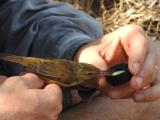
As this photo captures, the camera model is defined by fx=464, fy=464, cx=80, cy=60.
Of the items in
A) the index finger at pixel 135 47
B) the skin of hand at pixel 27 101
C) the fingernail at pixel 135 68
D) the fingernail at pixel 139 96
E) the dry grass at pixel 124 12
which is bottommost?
the dry grass at pixel 124 12

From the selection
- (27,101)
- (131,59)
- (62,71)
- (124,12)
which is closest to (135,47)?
(131,59)

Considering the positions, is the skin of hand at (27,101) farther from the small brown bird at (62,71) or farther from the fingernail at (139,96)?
the fingernail at (139,96)

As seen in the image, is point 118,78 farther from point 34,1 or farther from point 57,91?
point 34,1

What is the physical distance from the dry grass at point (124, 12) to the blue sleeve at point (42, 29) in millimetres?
1124

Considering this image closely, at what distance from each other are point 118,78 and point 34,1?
570 mm

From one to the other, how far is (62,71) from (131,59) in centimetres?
19

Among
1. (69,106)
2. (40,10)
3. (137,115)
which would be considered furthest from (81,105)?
(40,10)

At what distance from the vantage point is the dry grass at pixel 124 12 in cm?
267

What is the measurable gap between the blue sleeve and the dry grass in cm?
112

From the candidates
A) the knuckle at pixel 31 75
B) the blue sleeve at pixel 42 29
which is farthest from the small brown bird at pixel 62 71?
the blue sleeve at pixel 42 29

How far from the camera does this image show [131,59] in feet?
3.68

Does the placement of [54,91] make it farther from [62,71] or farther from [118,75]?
[118,75]

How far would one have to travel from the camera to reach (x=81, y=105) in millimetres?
1272

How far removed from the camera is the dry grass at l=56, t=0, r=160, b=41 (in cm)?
267
